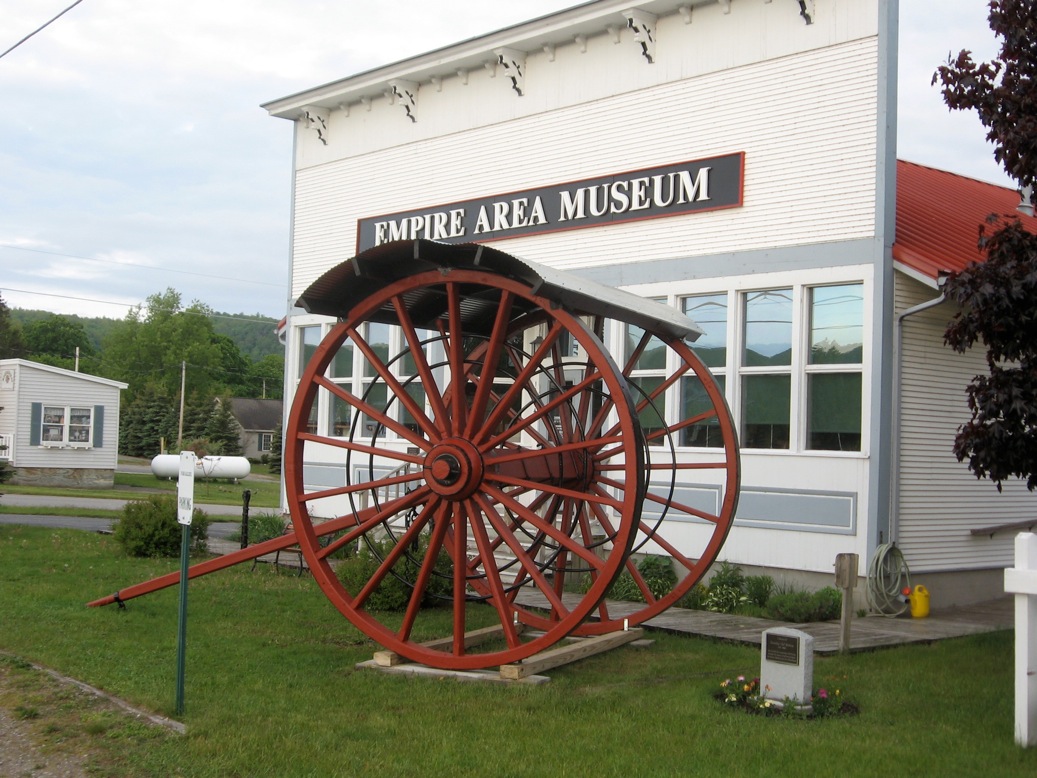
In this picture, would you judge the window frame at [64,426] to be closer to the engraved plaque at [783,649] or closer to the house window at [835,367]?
the house window at [835,367]

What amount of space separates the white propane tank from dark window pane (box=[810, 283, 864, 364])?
34.5 metres

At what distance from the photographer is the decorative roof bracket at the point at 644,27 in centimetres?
1469

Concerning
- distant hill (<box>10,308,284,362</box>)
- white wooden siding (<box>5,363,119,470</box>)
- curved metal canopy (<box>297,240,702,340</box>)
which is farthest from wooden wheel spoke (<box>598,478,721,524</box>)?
distant hill (<box>10,308,284,362</box>)

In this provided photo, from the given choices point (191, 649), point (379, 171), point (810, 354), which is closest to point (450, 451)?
point (191, 649)

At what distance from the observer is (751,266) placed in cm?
1359

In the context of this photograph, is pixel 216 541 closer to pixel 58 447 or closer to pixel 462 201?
pixel 462 201

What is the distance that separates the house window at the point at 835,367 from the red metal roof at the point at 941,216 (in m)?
0.85

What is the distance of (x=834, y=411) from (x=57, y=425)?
31.8 metres

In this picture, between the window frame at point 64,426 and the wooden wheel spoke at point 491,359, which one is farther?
the window frame at point 64,426

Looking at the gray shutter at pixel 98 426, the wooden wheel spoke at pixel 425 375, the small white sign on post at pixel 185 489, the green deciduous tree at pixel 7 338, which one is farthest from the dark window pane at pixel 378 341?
the green deciduous tree at pixel 7 338

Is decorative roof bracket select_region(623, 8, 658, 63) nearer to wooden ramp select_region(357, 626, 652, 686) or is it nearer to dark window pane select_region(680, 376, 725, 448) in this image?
dark window pane select_region(680, 376, 725, 448)

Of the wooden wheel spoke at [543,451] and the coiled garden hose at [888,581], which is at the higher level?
the wooden wheel spoke at [543,451]

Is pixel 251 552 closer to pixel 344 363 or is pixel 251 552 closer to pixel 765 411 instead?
pixel 765 411

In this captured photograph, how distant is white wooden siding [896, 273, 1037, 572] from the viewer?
1248cm
